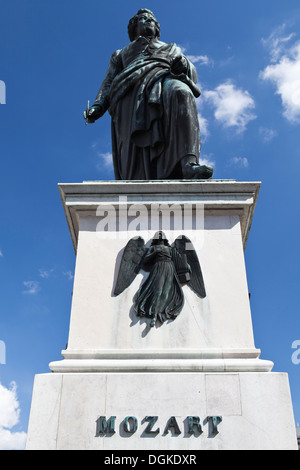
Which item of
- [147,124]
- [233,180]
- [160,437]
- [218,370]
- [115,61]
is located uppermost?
[115,61]

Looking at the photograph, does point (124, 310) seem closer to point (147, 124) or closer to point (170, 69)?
point (147, 124)

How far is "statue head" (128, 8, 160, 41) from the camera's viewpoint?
8875mm

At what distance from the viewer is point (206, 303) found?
5.15 metres

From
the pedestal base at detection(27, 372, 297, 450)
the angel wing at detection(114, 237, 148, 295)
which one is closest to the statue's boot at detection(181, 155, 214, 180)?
the angel wing at detection(114, 237, 148, 295)

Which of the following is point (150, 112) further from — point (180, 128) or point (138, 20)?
point (138, 20)

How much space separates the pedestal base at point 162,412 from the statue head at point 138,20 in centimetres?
671

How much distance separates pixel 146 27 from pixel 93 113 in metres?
2.16

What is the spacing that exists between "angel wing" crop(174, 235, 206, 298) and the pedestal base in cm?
100

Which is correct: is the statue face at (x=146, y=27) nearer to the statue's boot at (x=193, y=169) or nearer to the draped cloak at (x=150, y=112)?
the draped cloak at (x=150, y=112)

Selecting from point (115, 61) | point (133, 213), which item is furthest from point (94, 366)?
point (115, 61)

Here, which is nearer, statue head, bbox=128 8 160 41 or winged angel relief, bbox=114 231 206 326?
winged angel relief, bbox=114 231 206 326

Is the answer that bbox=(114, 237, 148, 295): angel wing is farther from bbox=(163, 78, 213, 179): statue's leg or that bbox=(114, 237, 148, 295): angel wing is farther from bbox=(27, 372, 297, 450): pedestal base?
bbox=(163, 78, 213, 179): statue's leg

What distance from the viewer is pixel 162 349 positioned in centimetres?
482

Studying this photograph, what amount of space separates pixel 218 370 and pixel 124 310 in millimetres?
1178
